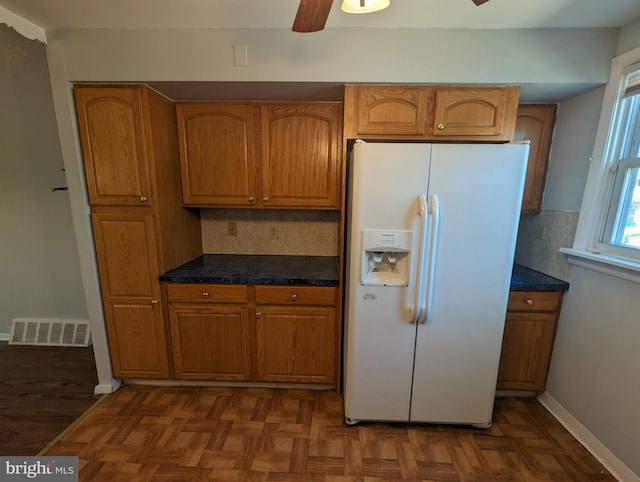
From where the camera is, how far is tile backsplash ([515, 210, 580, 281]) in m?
1.74

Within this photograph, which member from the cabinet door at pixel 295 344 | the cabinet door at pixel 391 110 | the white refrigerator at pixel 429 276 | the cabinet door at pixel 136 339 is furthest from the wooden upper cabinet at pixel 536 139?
the cabinet door at pixel 136 339

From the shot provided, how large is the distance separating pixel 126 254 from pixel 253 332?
101 cm

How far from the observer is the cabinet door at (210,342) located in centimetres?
186

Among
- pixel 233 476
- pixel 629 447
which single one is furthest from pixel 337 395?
pixel 629 447

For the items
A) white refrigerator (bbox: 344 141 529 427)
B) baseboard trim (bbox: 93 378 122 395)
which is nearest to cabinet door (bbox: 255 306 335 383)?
white refrigerator (bbox: 344 141 529 427)

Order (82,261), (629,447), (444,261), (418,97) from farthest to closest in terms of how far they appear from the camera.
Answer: (82,261) < (418,97) < (444,261) < (629,447)

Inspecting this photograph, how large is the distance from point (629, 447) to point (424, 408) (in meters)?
0.97

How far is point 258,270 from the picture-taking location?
1960 millimetres

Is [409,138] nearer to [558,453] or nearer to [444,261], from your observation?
[444,261]

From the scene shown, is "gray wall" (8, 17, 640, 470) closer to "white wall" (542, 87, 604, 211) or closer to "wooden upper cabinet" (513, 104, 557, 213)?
"white wall" (542, 87, 604, 211)

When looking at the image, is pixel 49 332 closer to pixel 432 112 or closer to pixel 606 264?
pixel 432 112

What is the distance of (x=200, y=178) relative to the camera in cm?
198

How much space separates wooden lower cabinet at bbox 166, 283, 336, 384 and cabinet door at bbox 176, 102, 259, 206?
2.26 ft

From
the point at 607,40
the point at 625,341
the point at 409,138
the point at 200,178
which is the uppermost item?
the point at 607,40
